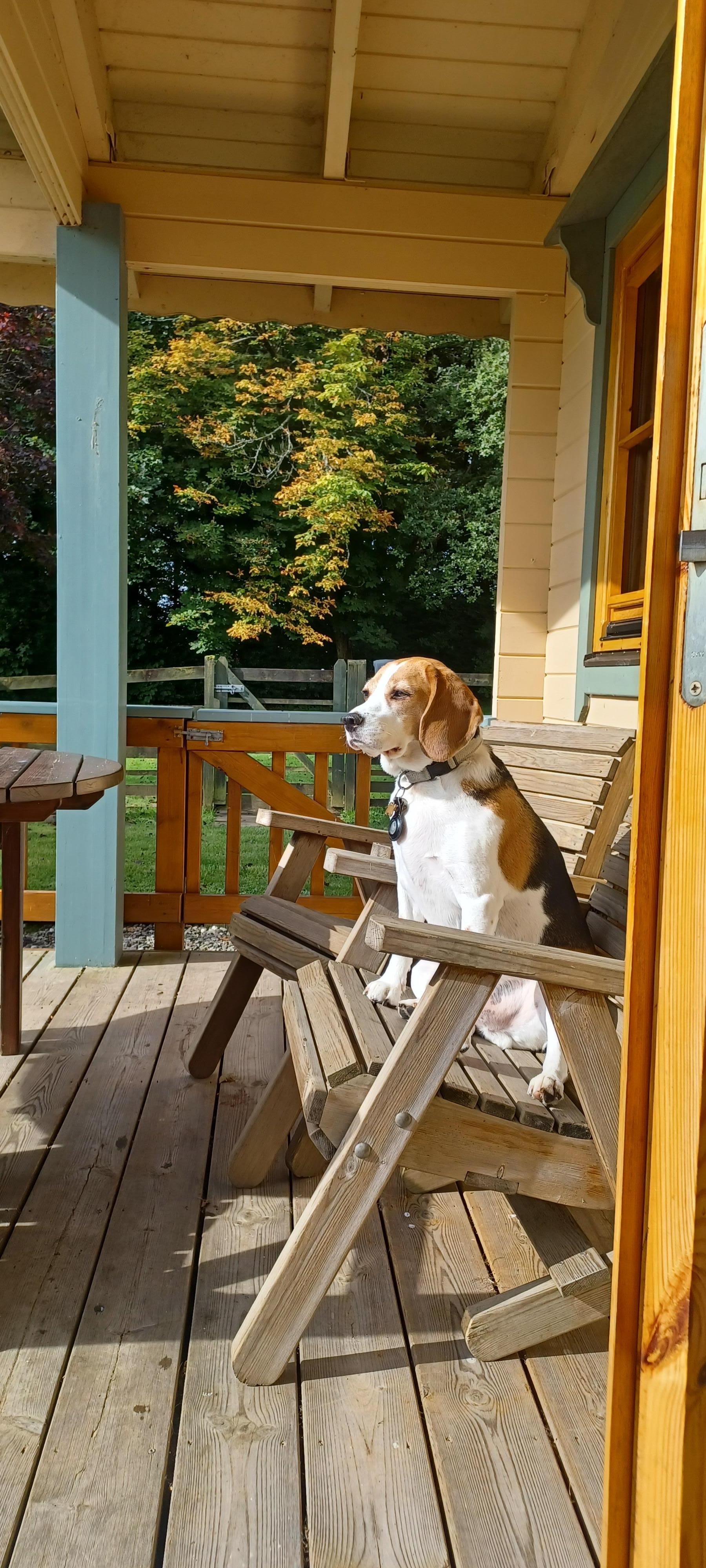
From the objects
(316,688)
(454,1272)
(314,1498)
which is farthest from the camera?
(316,688)

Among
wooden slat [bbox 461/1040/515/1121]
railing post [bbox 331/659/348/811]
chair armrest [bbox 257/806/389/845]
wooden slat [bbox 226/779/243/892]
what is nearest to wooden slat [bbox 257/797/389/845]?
chair armrest [bbox 257/806/389/845]

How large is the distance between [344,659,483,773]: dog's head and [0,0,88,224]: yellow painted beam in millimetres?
1798

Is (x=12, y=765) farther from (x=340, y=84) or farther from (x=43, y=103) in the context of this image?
(x=340, y=84)

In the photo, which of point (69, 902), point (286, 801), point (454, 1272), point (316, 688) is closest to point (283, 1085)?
point (454, 1272)

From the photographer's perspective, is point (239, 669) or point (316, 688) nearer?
point (239, 669)

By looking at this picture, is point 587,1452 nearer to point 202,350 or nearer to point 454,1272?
point 454,1272

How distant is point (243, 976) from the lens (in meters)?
2.80

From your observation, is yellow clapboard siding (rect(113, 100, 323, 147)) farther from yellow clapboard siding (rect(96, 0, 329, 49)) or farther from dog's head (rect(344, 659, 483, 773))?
dog's head (rect(344, 659, 483, 773))

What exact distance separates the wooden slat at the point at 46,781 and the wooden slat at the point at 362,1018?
68cm

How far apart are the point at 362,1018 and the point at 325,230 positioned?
3154 mm

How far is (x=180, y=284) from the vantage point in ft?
Answer: 15.4

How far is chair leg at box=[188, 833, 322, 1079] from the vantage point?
9.07 ft

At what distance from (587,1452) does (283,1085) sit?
0.92 m

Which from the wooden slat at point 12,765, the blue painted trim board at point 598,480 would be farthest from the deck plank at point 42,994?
the blue painted trim board at point 598,480
